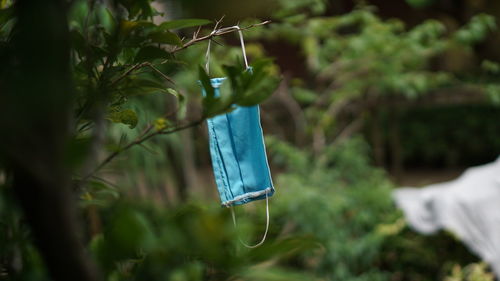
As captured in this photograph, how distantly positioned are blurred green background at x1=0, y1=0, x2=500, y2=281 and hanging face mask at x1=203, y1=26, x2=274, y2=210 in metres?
0.08

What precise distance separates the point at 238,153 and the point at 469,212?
2.72m

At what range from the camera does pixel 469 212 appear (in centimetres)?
366

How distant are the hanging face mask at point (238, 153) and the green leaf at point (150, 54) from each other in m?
0.51

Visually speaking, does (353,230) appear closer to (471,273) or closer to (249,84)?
(471,273)

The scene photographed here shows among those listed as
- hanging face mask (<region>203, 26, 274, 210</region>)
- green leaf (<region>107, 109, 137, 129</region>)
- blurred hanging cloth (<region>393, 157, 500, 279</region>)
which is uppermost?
green leaf (<region>107, 109, 137, 129</region>)

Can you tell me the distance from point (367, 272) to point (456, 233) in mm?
781

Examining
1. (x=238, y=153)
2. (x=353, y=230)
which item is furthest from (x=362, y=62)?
(x=238, y=153)

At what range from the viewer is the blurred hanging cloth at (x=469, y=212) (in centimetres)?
357

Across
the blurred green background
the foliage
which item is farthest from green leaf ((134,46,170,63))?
the foliage

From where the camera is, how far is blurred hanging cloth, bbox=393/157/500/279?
3.57m

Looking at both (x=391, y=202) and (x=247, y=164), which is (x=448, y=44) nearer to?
(x=391, y=202)

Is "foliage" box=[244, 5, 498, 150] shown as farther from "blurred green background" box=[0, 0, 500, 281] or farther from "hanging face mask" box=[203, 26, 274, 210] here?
"hanging face mask" box=[203, 26, 274, 210]

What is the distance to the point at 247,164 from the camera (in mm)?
1442

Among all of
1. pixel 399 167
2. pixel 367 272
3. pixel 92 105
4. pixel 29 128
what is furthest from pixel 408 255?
pixel 29 128
